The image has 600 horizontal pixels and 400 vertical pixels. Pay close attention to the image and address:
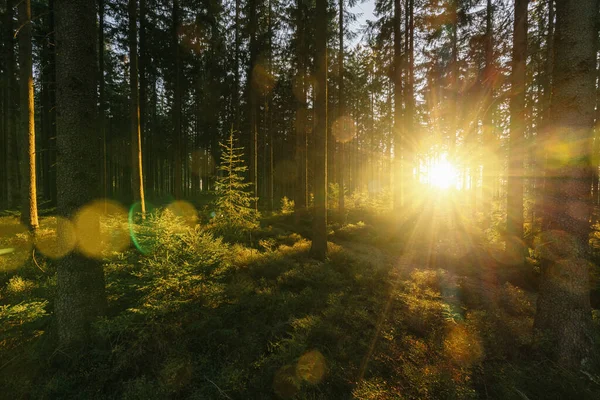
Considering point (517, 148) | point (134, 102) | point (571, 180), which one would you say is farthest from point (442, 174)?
point (134, 102)

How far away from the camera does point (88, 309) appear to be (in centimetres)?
421

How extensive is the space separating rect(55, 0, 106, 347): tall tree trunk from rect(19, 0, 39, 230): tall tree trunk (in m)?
7.22

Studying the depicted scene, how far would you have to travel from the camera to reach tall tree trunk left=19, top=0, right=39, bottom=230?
344 inches

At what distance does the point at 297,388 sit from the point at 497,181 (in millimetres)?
40009

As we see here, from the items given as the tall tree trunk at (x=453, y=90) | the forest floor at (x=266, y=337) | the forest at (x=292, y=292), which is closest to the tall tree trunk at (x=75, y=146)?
the forest at (x=292, y=292)

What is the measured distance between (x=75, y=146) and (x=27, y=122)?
308 inches

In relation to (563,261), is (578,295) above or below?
below

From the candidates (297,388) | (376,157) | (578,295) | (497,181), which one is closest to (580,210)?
(578,295)

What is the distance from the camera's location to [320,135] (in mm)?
9078

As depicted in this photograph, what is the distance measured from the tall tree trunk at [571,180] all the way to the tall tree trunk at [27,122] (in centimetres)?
1428

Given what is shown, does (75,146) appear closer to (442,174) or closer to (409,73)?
(409,73)

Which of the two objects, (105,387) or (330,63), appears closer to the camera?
(105,387)

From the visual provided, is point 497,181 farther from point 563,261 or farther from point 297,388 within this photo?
point 297,388

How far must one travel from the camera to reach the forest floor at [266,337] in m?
3.53
